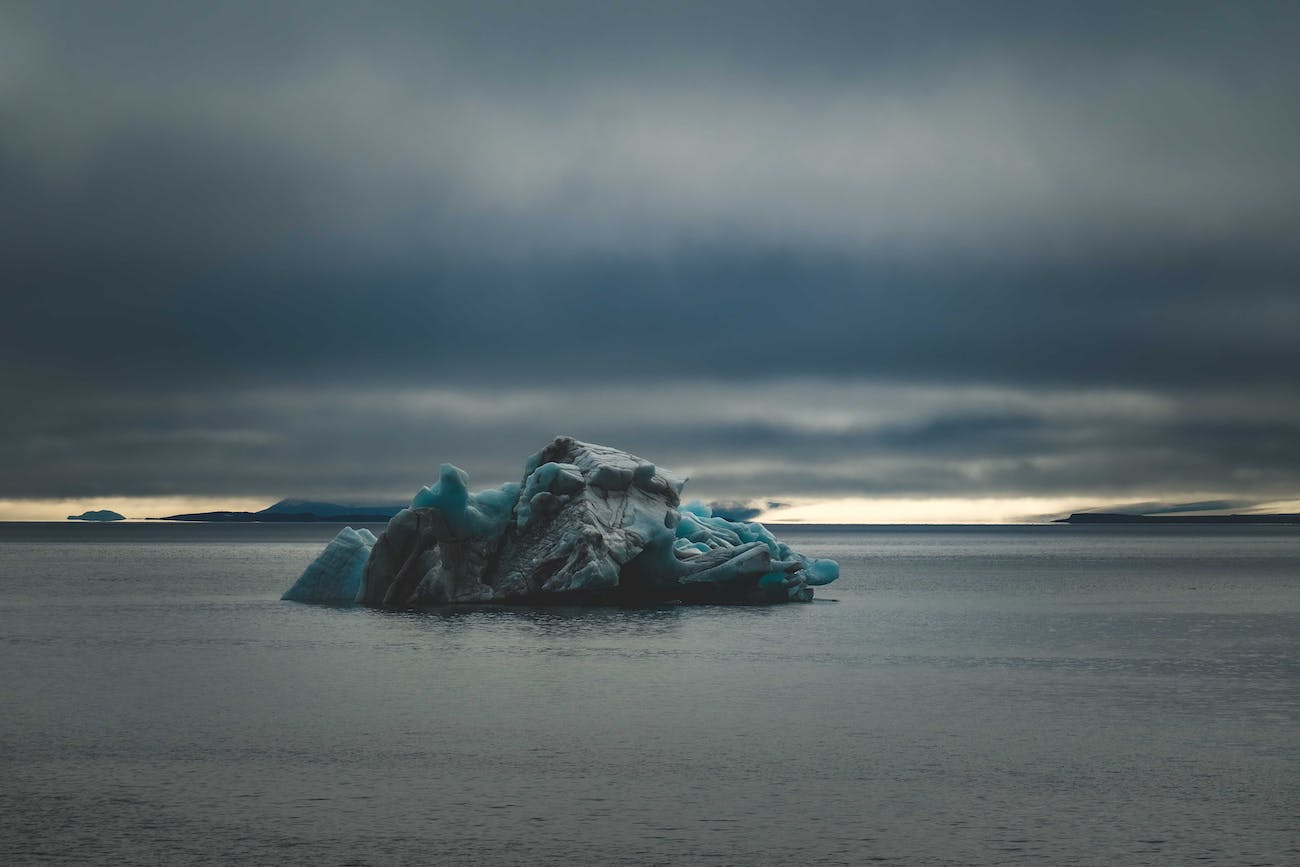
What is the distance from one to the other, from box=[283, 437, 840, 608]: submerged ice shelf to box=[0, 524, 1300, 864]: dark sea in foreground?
6.37ft

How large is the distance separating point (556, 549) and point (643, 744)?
2058cm

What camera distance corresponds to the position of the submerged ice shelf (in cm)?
3788

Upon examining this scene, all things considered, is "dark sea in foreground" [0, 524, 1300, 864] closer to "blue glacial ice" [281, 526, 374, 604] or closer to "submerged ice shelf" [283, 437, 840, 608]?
"submerged ice shelf" [283, 437, 840, 608]

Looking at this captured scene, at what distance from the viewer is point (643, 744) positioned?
57.9 ft

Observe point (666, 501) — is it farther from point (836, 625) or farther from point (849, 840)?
point (849, 840)

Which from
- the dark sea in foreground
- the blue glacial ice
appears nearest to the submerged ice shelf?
the blue glacial ice

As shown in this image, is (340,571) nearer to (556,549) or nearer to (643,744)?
(556,549)

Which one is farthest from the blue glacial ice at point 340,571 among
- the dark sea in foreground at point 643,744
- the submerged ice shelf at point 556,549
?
the dark sea in foreground at point 643,744

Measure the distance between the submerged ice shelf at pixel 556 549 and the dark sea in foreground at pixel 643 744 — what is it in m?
1.94

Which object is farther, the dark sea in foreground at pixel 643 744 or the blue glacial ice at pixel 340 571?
the blue glacial ice at pixel 340 571

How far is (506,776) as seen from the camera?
15359 millimetres

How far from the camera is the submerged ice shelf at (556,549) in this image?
37.9m

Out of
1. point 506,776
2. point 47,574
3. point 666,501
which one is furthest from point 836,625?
point 47,574

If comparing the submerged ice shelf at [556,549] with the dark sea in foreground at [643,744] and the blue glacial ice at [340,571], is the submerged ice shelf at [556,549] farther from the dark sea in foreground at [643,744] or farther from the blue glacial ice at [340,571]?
the dark sea in foreground at [643,744]
